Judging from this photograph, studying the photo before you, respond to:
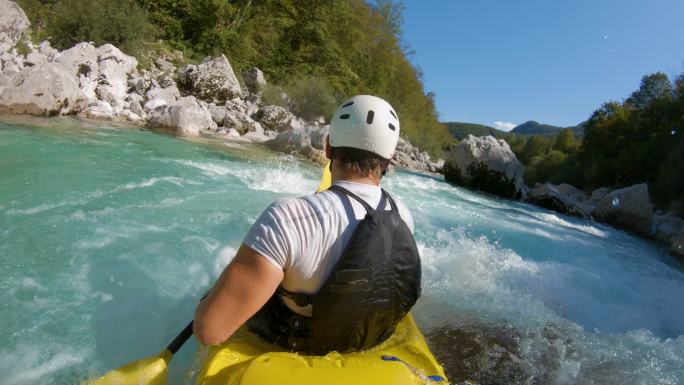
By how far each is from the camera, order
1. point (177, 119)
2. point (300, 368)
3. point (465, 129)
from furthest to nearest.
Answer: point (465, 129) < point (177, 119) < point (300, 368)

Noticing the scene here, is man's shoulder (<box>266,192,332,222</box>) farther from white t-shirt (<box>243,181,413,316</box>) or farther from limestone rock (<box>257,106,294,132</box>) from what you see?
limestone rock (<box>257,106,294,132</box>)

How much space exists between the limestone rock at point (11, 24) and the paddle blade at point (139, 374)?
43.5 feet

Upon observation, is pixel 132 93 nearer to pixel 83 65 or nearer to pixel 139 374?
pixel 83 65

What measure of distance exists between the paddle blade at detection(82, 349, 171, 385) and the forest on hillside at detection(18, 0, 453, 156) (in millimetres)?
15662

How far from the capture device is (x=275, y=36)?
77.5ft

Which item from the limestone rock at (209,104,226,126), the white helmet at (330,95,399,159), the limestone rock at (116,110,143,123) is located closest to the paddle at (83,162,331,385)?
the white helmet at (330,95,399,159)

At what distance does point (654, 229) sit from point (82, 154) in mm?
14675

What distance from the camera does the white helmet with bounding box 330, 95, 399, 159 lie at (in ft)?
5.58

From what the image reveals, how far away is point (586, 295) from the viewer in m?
4.55

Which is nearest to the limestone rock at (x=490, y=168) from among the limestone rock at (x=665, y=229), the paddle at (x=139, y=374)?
the limestone rock at (x=665, y=229)

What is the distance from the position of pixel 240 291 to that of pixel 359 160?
27.2 inches

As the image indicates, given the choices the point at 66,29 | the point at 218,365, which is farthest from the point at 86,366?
the point at 66,29

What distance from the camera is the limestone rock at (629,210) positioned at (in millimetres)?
12491

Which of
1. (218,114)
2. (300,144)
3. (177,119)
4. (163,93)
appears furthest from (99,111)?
(300,144)
